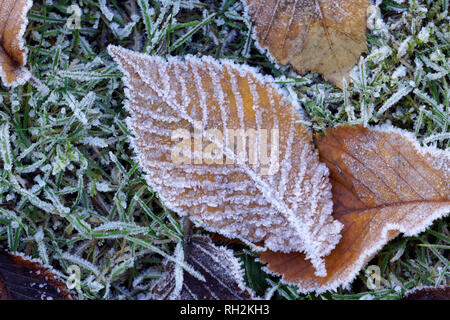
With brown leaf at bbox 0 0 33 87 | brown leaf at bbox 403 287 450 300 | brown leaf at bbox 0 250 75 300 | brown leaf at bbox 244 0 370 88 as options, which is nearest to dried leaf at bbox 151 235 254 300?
brown leaf at bbox 0 250 75 300

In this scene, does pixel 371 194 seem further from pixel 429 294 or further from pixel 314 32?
pixel 314 32

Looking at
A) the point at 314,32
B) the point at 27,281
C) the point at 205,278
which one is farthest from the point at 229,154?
the point at 27,281

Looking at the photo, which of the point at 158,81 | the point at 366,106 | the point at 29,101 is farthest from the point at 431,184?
the point at 29,101

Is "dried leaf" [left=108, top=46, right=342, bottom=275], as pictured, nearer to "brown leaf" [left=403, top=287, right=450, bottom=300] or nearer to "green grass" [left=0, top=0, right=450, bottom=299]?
"green grass" [left=0, top=0, right=450, bottom=299]

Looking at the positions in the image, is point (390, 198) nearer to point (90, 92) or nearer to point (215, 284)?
point (215, 284)

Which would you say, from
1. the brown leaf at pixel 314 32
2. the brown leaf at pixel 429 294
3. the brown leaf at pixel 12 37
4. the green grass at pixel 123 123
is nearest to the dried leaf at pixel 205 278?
the green grass at pixel 123 123
